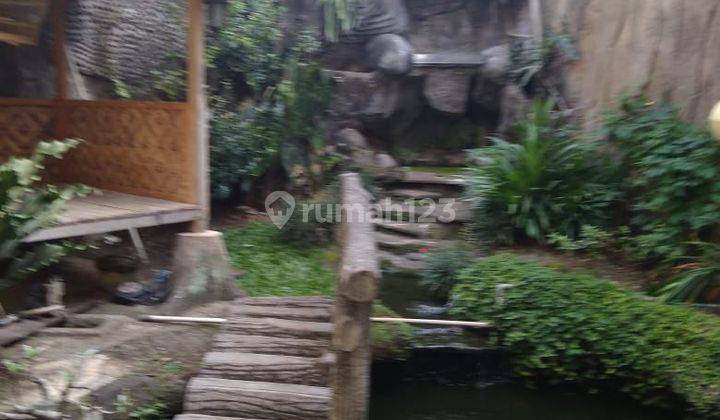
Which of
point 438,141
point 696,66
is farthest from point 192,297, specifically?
point 438,141

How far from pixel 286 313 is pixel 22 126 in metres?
3.89

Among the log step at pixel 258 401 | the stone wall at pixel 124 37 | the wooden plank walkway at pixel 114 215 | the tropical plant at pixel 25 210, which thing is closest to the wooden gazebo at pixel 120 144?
the wooden plank walkway at pixel 114 215

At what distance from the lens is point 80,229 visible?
5.60 m

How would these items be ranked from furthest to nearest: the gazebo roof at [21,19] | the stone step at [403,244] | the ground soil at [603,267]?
the stone step at [403,244] → the gazebo roof at [21,19] → the ground soil at [603,267]

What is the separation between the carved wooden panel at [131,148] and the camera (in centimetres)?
627

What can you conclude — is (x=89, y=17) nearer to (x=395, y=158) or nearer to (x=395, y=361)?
(x=395, y=361)

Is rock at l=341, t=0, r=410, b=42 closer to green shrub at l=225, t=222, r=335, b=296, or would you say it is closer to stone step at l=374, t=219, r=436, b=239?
stone step at l=374, t=219, r=436, b=239

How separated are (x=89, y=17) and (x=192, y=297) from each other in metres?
3.33

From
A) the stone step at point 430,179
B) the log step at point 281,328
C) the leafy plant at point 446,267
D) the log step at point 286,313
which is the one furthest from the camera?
the stone step at point 430,179

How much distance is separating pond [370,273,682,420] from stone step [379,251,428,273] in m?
1.82

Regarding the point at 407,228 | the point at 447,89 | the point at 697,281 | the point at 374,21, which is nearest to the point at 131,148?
the point at 407,228

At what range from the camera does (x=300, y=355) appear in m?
4.61

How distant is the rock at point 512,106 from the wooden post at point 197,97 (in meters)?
4.87

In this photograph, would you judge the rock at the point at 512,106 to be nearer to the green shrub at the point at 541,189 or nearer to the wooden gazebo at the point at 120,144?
the green shrub at the point at 541,189
